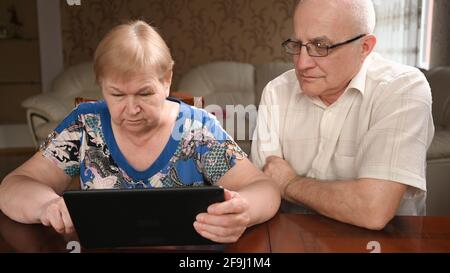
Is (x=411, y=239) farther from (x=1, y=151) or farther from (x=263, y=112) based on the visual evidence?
(x=1, y=151)

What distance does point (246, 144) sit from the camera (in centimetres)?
75

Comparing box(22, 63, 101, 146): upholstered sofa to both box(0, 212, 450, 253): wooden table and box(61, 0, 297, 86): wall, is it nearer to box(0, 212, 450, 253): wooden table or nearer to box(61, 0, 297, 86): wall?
box(61, 0, 297, 86): wall

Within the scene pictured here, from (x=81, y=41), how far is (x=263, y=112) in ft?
0.92

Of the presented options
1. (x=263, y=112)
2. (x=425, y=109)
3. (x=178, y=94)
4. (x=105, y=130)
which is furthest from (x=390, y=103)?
(x=105, y=130)

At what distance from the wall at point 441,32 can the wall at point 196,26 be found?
8.2 inches

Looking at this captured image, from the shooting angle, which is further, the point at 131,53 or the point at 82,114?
→ the point at 82,114

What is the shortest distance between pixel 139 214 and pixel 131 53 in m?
0.21

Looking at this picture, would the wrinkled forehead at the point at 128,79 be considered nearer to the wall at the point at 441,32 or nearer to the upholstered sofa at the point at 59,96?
the upholstered sofa at the point at 59,96

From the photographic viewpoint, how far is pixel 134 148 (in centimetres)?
74

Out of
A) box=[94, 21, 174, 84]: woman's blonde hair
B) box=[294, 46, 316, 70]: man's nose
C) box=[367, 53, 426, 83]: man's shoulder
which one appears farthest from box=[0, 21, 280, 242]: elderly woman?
box=[367, 53, 426, 83]: man's shoulder

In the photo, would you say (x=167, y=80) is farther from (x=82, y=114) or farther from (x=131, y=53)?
(x=82, y=114)

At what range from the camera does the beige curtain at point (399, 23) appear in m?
0.66

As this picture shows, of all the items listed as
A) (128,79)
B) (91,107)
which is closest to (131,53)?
(128,79)
